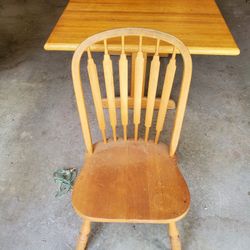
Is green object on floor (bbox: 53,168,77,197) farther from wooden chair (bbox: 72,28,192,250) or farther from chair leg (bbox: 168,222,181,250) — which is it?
chair leg (bbox: 168,222,181,250)

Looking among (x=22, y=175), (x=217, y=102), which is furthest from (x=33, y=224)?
(x=217, y=102)

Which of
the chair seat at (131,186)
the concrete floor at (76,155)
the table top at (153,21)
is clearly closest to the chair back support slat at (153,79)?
the chair seat at (131,186)

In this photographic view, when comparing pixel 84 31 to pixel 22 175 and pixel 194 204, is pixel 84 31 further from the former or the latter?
pixel 194 204

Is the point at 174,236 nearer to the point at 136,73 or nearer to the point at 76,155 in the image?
the point at 136,73

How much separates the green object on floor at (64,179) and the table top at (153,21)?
30.0 inches

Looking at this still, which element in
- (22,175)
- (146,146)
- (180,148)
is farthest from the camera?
(180,148)

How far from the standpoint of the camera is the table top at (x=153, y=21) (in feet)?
3.93

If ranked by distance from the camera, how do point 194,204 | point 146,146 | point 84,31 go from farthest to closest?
point 194,204 → point 84,31 → point 146,146

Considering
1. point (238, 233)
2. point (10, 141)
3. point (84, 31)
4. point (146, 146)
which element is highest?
point (84, 31)

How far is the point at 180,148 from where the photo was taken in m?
1.72

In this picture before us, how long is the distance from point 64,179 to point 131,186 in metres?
0.67

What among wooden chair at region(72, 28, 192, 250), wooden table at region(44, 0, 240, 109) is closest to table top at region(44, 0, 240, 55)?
wooden table at region(44, 0, 240, 109)

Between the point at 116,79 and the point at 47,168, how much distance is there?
1088mm

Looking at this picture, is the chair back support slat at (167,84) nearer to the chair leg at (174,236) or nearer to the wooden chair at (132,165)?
the wooden chair at (132,165)
